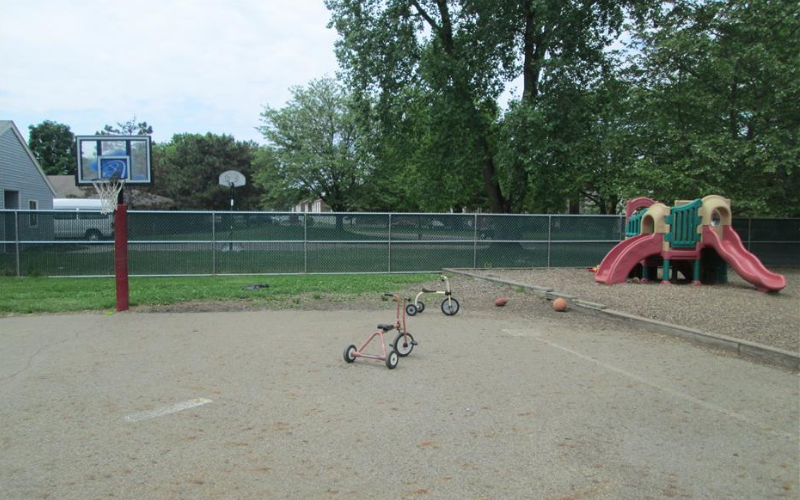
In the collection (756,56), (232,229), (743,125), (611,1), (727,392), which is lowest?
(727,392)

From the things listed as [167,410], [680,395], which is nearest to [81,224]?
[167,410]

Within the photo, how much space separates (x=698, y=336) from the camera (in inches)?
328

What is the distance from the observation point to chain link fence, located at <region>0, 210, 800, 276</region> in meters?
15.4

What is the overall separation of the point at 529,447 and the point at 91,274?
14859 millimetres

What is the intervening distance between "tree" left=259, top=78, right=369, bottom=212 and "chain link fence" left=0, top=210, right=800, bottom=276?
17486 mm

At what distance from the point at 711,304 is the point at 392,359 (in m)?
7.37

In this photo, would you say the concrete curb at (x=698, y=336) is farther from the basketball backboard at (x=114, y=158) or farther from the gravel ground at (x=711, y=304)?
the basketball backboard at (x=114, y=158)

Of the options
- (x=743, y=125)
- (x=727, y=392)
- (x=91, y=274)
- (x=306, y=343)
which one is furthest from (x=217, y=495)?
(x=743, y=125)

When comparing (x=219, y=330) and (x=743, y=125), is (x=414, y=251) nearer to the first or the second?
(x=219, y=330)

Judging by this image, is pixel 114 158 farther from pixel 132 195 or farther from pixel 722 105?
pixel 132 195

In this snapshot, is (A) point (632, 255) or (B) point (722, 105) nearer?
(A) point (632, 255)

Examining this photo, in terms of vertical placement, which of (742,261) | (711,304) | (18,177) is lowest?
(711,304)

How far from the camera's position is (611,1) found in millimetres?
20875

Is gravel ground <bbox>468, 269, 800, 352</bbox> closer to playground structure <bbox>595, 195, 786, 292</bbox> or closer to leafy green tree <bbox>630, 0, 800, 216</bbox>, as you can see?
playground structure <bbox>595, 195, 786, 292</bbox>
